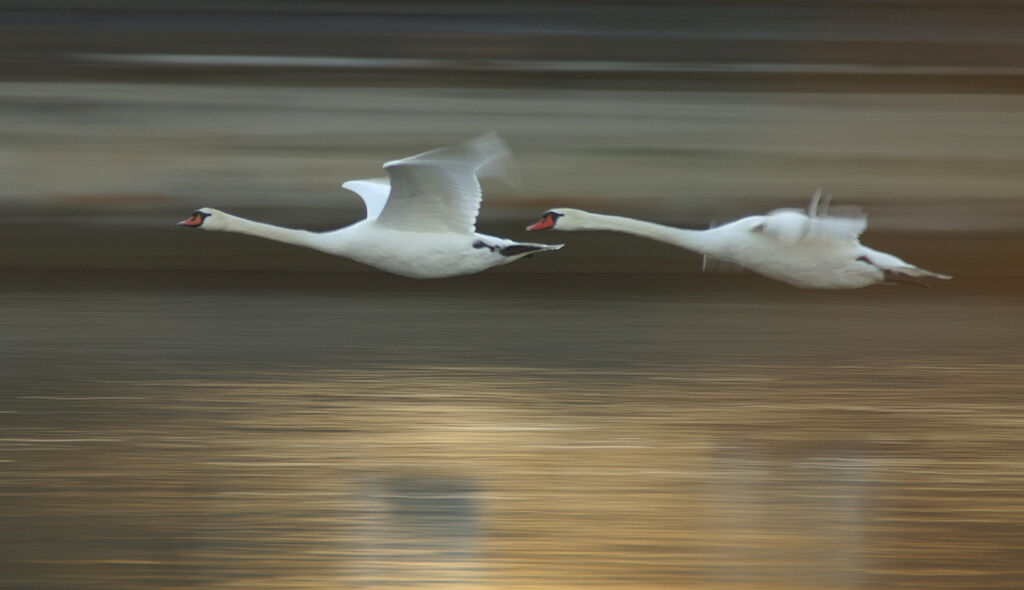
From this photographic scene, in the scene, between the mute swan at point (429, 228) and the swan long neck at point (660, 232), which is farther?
the mute swan at point (429, 228)

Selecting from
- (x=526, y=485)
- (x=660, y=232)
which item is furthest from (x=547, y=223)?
(x=526, y=485)

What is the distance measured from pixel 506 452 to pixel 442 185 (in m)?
1.61

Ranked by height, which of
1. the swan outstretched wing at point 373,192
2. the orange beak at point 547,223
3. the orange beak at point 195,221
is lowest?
the orange beak at point 195,221

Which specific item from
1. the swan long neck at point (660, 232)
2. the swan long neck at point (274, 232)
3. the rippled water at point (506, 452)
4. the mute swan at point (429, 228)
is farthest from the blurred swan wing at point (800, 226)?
the swan long neck at point (274, 232)

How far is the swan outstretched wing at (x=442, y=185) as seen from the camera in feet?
31.4

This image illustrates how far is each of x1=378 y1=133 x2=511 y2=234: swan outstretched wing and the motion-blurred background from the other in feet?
3.36

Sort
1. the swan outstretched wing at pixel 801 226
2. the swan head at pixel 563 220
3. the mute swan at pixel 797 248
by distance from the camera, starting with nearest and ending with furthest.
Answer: the swan outstretched wing at pixel 801 226, the mute swan at pixel 797 248, the swan head at pixel 563 220

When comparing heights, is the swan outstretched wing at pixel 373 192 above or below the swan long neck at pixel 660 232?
above

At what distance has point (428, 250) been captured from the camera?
388 inches

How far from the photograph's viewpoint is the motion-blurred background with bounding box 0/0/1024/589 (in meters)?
7.43

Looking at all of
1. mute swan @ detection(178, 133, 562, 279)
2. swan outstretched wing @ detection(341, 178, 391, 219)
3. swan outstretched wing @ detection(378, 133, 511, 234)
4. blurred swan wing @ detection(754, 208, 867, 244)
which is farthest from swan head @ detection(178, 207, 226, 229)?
blurred swan wing @ detection(754, 208, 867, 244)

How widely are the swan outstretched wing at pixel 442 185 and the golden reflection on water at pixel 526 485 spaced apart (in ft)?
3.34

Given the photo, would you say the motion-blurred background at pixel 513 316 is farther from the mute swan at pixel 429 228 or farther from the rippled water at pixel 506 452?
the mute swan at pixel 429 228

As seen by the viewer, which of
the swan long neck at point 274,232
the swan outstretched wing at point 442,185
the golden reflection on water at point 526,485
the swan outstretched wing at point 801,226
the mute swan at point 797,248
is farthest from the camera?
the swan long neck at point 274,232
